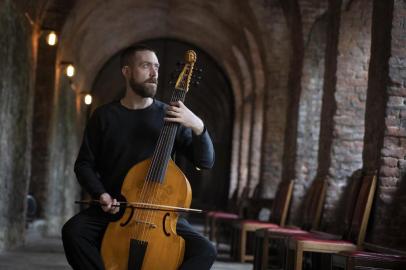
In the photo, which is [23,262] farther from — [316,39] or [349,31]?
[316,39]

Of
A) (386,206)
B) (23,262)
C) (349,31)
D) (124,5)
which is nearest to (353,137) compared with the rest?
(349,31)

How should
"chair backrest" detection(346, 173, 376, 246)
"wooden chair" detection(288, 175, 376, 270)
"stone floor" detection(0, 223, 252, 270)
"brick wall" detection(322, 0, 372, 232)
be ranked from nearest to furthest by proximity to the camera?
"wooden chair" detection(288, 175, 376, 270) < "chair backrest" detection(346, 173, 376, 246) < "stone floor" detection(0, 223, 252, 270) < "brick wall" detection(322, 0, 372, 232)

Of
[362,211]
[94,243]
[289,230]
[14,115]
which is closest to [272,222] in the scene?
[289,230]

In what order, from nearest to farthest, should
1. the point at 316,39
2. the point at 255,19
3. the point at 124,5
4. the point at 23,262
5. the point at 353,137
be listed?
the point at 23,262 → the point at 353,137 → the point at 316,39 → the point at 255,19 → the point at 124,5

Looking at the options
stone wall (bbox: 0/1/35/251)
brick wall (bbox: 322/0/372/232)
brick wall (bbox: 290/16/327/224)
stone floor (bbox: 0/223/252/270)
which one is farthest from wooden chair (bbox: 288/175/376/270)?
brick wall (bbox: 290/16/327/224)

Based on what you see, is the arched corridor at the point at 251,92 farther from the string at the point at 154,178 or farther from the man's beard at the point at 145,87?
the string at the point at 154,178

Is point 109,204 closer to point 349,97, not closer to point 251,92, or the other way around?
point 349,97

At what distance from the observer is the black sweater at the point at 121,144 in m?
4.18

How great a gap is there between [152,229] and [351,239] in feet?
13.2

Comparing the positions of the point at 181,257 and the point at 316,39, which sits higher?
the point at 316,39

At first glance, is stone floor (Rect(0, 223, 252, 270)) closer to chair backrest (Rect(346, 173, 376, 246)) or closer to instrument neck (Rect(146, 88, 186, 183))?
chair backrest (Rect(346, 173, 376, 246))

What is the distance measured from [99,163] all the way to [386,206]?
376 cm

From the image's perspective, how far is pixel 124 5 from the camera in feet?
59.5

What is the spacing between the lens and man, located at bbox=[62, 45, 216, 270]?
13.1 ft
